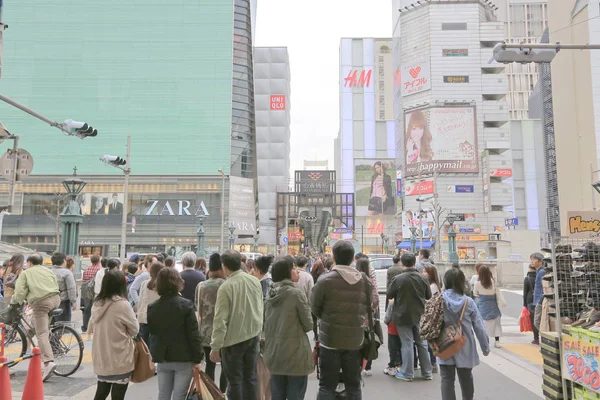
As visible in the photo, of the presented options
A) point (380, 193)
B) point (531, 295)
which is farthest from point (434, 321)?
point (380, 193)

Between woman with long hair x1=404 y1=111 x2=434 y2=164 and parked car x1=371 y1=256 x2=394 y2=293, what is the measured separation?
4662 centimetres

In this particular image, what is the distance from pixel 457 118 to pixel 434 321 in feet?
220

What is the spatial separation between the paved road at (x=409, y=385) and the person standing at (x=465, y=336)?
1209 millimetres

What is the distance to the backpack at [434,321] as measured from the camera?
5379 mm

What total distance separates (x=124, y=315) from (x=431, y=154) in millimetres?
66319

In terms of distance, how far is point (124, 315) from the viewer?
16.1 feet

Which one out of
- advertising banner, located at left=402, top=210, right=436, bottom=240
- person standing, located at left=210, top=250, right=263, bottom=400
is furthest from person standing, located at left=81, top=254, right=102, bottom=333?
advertising banner, located at left=402, top=210, right=436, bottom=240

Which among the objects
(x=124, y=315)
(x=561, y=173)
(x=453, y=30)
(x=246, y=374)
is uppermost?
(x=453, y=30)

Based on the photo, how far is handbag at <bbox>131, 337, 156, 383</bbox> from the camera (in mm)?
4949

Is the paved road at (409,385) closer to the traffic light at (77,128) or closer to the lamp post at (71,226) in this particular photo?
the traffic light at (77,128)

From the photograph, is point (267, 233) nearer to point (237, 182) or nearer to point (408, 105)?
point (237, 182)

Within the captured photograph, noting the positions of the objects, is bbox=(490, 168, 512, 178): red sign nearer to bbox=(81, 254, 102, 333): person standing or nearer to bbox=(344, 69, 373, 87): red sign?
bbox=(344, 69, 373, 87): red sign

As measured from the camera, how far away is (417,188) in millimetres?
69562

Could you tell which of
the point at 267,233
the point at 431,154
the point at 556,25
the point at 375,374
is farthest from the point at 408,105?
the point at 375,374
